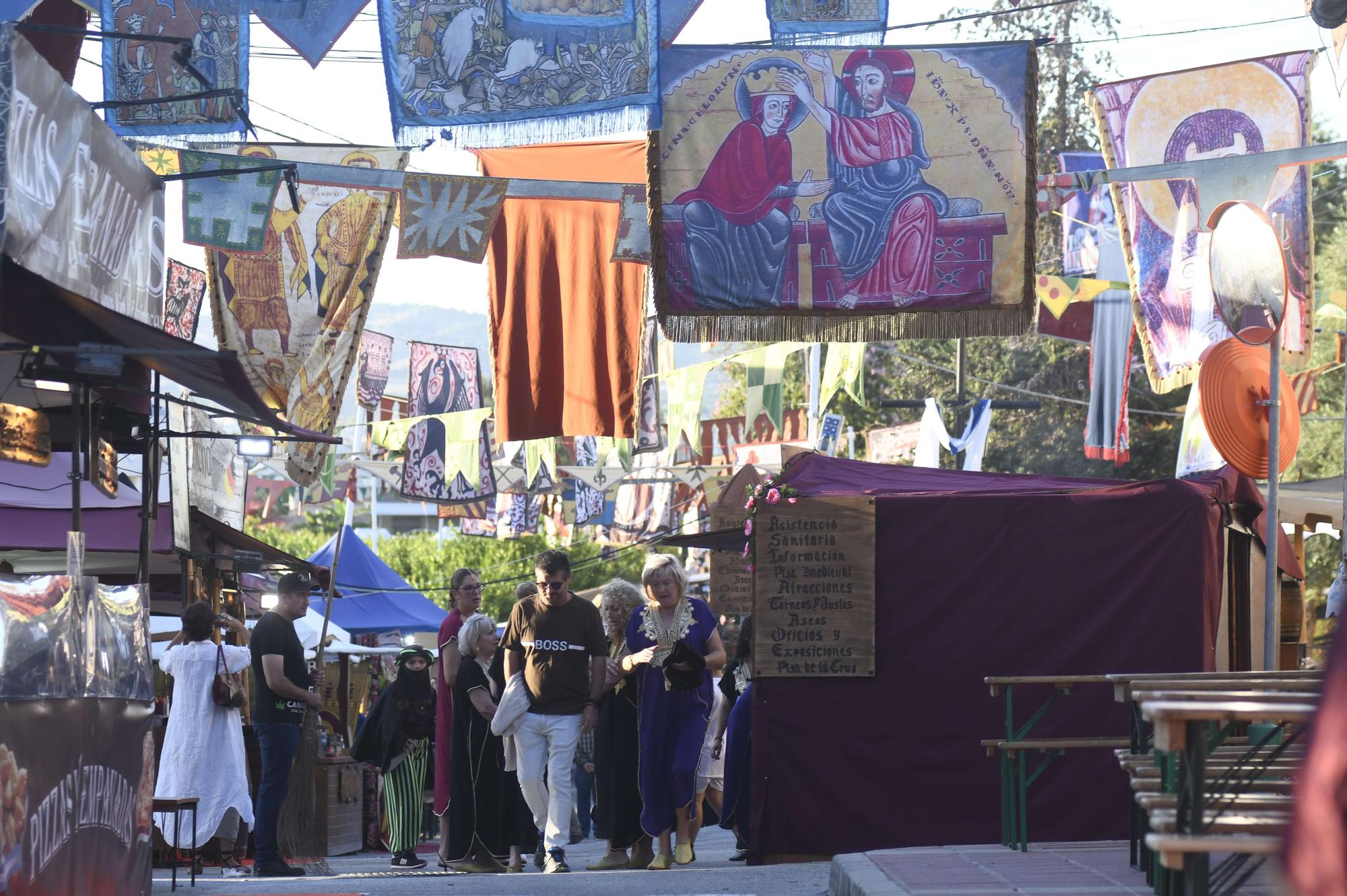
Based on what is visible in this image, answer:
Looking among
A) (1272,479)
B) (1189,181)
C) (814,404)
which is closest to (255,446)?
(1272,479)

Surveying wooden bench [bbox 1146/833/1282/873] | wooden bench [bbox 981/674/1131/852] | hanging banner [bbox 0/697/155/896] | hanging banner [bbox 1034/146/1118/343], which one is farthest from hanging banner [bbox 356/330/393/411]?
wooden bench [bbox 1146/833/1282/873]

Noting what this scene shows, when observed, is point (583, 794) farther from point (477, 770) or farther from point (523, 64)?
point (523, 64)

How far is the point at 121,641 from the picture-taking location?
26.0ft

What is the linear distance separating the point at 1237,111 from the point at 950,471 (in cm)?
356

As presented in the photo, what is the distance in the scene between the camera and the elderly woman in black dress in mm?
11352

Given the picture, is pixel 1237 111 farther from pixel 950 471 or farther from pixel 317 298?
pixel 317 298

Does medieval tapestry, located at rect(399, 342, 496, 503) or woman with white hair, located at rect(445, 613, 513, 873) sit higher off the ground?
medieval tapestry, located at rect(399, 342, 496, 503)

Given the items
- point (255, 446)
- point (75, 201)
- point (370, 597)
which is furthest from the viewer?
point (370, 597)

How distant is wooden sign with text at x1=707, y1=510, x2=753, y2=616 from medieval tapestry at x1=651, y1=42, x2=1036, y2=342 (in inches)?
131

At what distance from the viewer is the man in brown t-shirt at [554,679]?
11125 millimetres

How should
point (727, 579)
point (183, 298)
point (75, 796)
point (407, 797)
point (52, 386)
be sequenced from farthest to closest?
1. point (183, 298)
2. point (727, 579)
3. point (407, 797)
4. point (52, 386)
5. point (75, 796)

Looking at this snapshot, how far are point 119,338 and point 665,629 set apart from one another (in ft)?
13.5

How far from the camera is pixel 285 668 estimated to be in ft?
39.2

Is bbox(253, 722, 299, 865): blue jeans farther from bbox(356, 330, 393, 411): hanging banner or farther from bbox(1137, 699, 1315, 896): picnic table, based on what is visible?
bbox(356, 330, 393, 411): hanging banner
